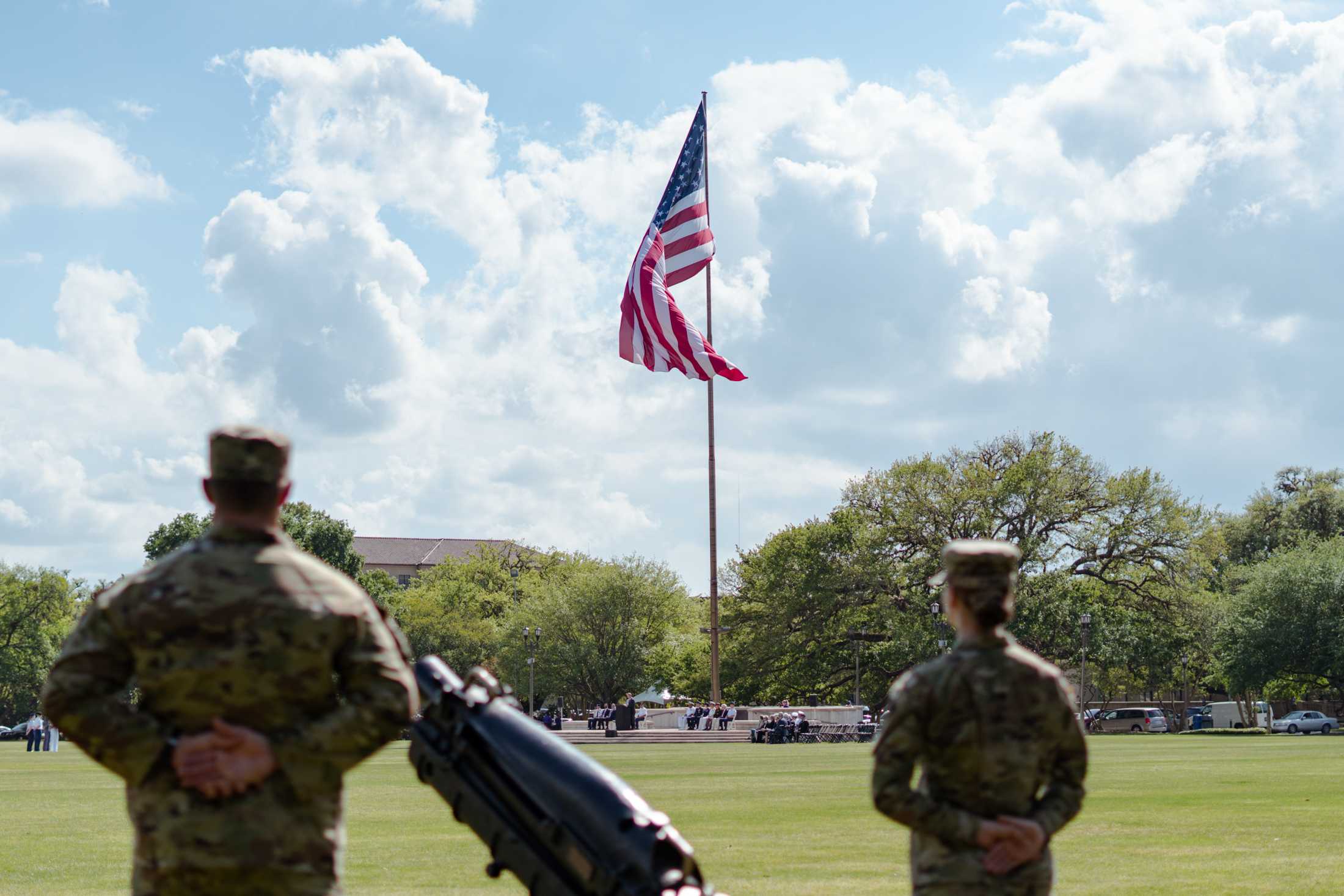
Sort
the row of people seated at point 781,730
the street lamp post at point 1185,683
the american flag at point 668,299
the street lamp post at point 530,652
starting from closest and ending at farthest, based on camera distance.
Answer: the american flag at point 668,299, the row of people seated at point 781,730, the street lamp post at point 1185,683, the street lamp post at point 530,652

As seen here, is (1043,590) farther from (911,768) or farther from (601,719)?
(911,768)

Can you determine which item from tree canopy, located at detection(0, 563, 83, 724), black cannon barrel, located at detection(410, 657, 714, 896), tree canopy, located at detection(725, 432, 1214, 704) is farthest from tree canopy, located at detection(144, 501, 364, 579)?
black cannon barrel, located at detection(410, 657, 714, 896)

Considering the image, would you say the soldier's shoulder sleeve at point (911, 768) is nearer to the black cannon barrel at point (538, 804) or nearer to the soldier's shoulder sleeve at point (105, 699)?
the black cannon barrel at point (538, 804)

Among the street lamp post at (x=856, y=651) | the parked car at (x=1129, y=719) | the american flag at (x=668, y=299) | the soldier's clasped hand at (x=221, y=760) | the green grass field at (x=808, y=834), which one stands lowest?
the green grass field at (x=808, y=834)

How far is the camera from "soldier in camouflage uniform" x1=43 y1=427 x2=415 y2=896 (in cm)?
438

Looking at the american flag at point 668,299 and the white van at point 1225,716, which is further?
the white van at point 1225,716

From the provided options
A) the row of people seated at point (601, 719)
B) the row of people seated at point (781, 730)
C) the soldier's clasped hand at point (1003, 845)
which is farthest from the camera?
the row of people seated at point (601, 719)

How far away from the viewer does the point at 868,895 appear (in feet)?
40.6

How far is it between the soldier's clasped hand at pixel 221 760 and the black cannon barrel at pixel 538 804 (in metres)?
1.10

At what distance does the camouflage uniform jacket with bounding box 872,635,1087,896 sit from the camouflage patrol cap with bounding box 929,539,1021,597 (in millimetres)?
171

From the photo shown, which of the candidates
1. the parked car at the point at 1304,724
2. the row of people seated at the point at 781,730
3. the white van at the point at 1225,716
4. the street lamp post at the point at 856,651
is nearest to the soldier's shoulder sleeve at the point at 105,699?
the row of people seated at the point at 781,730

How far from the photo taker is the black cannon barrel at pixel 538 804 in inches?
202

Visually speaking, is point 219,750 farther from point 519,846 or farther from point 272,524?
point 519,846

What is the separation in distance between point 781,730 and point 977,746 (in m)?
52.3
